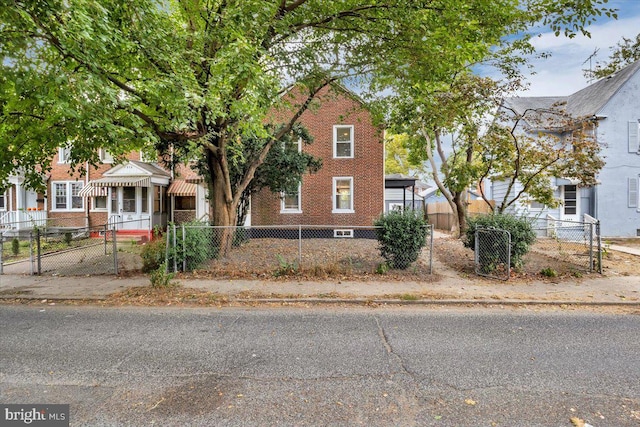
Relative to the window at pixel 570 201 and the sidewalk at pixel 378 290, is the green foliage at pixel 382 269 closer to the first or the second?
the sidewalk at pixel 378 290

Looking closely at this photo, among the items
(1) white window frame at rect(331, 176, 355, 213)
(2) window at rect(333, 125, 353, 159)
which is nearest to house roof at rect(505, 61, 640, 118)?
(2) window at rect(333, 125, 353, 159)

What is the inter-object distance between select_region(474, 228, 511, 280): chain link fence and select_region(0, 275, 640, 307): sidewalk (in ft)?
1.54

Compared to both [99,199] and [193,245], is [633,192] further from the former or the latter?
[99,199]

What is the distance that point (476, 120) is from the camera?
1220cm

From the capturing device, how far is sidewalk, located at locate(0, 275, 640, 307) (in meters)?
6.74

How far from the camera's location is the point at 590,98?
18.8 m

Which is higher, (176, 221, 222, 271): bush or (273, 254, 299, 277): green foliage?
(176, 221, 222, 271): bush

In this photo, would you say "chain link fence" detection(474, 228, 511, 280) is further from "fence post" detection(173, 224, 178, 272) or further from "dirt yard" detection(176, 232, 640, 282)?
"fence post" detection(173, 224, 178, 272)

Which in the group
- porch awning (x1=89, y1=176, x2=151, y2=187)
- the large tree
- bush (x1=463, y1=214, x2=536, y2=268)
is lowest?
bush (x1=463, y1=214, x2=536, y2=268)

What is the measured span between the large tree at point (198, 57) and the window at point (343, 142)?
20.6 ft

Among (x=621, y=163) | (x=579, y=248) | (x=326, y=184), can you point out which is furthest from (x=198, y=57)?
(x=621, y=163)

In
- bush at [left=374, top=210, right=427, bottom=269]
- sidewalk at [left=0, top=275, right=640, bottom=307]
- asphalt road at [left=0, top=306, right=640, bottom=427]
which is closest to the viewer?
asphalt road at [left=0, top=306, right=640, bottom=427]

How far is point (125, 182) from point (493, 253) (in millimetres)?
17713

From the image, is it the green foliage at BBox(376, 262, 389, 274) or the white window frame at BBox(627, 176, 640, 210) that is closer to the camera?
the green foliage at BBox(376, 262, 389, 274)
